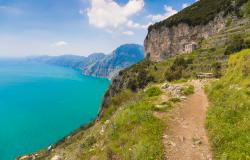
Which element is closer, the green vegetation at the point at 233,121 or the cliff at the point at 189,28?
the green vegetation at the point at 233,121

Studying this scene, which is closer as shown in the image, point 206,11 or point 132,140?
point 132,140

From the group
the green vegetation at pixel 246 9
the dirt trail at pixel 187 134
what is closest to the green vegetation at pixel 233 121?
the dirt trail at pixel 187 134

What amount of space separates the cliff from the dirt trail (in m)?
68.5

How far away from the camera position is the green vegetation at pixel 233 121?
8875mm

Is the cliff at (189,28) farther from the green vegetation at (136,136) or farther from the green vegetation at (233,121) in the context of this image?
the green vegetation at (136,136)

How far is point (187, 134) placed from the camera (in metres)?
11.6

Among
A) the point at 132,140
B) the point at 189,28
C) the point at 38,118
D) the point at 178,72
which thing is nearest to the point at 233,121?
the point at 132,140

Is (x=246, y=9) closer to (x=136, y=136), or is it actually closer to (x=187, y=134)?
(x=187, y=134)

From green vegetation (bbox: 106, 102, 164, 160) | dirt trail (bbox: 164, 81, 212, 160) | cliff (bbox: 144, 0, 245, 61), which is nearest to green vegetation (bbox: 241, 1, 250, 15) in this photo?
cliff (bbox: 144, 0, 245, 61)

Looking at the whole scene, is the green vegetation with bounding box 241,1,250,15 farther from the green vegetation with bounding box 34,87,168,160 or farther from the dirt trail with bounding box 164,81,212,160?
the green vegetation with bounding box 34,87,168,160

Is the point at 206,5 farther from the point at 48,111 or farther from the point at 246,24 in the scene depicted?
the point at 48,111

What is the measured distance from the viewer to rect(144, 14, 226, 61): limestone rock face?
92.9 meters

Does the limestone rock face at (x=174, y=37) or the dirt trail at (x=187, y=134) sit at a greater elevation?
the limestone rock face at (x=174, y=37)

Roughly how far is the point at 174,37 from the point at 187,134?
111 metres
